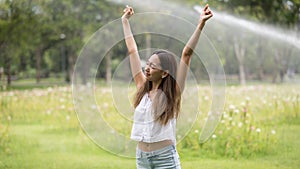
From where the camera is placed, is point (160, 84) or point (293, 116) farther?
point (293, 116)

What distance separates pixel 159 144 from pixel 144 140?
81mm

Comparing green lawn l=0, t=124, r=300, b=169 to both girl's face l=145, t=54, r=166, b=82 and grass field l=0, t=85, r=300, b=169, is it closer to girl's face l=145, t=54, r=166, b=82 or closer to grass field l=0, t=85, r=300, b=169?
grass field l=0, t=85, r=300, b=169

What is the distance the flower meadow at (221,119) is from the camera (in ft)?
15.9

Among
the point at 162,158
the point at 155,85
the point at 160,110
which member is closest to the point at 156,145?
the point at 162,158

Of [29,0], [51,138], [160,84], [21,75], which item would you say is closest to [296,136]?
[51,138]

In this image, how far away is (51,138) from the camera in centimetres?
604

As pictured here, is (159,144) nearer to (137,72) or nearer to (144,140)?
(144,140)

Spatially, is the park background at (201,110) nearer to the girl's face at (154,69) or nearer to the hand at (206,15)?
the girl's face at (154,69)

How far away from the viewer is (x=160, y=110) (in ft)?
8.13

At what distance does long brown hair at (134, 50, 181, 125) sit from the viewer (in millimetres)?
2465

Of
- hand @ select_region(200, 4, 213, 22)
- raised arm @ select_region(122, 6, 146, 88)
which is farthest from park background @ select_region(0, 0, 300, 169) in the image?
hand @ select_region(200, 4, 213, 22)

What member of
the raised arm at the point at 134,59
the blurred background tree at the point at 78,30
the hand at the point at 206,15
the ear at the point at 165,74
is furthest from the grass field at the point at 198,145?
the blurred background tree at the point at 78,30

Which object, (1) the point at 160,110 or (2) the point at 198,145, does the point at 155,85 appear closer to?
(1) the point at 160,110

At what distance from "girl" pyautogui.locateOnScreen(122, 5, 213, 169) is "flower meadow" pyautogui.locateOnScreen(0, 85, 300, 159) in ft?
2.29
